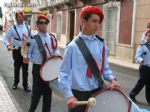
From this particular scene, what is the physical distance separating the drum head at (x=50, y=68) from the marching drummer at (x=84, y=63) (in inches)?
80.5

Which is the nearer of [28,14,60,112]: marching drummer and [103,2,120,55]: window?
[28,14,60,112]: marching drummer

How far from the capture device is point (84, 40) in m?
4.04

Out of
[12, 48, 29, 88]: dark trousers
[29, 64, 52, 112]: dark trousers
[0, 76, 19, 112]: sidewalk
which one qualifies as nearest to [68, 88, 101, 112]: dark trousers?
[29, 64, 52, 112]: dark trousers

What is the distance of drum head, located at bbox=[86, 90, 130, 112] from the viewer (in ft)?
12.4

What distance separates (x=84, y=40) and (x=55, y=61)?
2.23m

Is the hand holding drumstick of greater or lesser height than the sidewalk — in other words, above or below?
above

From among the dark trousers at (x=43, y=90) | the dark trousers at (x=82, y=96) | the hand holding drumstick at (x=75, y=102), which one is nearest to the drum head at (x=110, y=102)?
the hand holding drumstick at (x=75, y=102)

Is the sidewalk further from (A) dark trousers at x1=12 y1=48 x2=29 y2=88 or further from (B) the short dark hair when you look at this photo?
(B) the short dark hair

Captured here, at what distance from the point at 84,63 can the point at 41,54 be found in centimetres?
271

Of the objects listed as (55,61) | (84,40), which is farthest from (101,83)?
(55,61)

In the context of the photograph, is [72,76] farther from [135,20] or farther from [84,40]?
[135,20]

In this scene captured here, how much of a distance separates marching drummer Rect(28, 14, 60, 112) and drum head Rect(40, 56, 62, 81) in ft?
0.84

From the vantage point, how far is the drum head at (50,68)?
6.11 m

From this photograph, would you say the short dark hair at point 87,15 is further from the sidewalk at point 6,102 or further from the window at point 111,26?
the window at point 111,26
